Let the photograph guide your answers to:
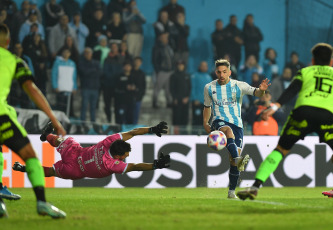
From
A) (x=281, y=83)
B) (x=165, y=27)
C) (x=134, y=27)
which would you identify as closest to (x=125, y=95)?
(x=134, y=27)

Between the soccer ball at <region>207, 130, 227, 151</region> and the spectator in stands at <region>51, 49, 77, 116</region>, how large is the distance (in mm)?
7909

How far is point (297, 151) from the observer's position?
15.8 metres

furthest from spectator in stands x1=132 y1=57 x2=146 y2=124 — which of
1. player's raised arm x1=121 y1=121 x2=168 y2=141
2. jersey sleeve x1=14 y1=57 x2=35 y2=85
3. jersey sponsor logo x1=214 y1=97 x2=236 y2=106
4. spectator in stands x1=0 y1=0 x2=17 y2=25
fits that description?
jersey sleeve x1=14 y1=57 x2=35 y2=85

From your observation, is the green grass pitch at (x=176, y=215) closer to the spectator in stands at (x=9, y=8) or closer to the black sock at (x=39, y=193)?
the black sock at (x=39, y=193)

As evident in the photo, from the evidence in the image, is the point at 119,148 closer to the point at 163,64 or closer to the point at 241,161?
→ the point at 241,161

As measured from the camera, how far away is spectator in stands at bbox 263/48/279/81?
20.4 meters

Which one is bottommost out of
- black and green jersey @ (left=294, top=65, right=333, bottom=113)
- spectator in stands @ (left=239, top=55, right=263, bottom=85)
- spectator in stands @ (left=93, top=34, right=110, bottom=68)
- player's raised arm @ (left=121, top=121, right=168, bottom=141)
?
player's raised arm @ (left=121, top=121, right=168, bottom=141)

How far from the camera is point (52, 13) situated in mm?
18766

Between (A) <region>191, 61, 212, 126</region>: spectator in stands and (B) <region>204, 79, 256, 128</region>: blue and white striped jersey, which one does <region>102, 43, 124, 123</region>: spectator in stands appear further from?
(B) <region>204, 79, 256, 128</region>: blue and white striped jersey

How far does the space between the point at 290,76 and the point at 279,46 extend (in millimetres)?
2302

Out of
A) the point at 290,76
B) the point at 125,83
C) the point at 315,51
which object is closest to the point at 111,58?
the point at 125,83

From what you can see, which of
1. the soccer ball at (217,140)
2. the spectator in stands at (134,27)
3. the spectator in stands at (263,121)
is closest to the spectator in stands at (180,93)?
the spectator in stands at (134,27)

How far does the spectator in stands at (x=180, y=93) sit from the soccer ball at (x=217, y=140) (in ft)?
26.2

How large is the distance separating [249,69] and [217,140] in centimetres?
946
